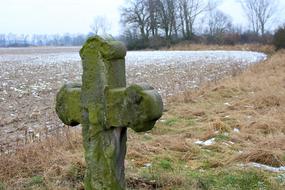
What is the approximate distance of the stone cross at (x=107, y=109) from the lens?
3.11 metres

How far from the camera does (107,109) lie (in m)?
3.28

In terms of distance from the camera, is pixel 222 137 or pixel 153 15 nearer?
pixel 222 137

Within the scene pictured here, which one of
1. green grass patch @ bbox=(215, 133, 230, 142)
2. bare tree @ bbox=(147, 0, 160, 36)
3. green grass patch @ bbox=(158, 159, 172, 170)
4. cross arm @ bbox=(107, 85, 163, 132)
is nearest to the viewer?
cross arm @ bbox=(107, 85, 163, 132)

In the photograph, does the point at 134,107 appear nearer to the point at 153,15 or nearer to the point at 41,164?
the point at 41,164

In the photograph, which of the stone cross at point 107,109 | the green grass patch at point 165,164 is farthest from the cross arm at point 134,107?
the green grass patch at point 165,164

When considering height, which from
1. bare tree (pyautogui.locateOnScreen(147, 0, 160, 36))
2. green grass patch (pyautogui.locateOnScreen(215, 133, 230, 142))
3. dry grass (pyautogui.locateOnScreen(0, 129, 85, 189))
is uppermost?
bare tree (pyautogui.locateOnScreen(147, 0, 160, 36))

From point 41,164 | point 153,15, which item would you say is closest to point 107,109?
point 41,164

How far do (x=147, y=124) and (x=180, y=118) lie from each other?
18.5ft

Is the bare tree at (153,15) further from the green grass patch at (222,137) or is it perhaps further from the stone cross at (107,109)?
the stone cross at (107,109)

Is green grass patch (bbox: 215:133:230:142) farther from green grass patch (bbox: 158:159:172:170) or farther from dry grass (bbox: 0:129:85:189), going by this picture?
dry grass (bbox: 0:129:85:189)

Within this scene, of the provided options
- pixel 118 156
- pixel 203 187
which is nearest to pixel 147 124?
pixel 118 156

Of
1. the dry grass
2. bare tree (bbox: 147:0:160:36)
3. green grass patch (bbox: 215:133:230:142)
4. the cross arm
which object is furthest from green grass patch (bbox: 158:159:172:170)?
bare tree (bbox: 147:0:160:36)

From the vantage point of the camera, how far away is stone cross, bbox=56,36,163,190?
311cm

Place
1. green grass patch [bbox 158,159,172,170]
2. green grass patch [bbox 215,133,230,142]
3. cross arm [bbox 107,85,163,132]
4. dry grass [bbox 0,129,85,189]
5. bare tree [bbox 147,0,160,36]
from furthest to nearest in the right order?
bare tree [bbox 147,0,160,36]
green grass patch [bbox 215,133,230,142]
green grass patch [bbox 158,159,172,170]
dry grass [bbox 0,129,85,189]
cross arm [bbox 107,85,163,132]
